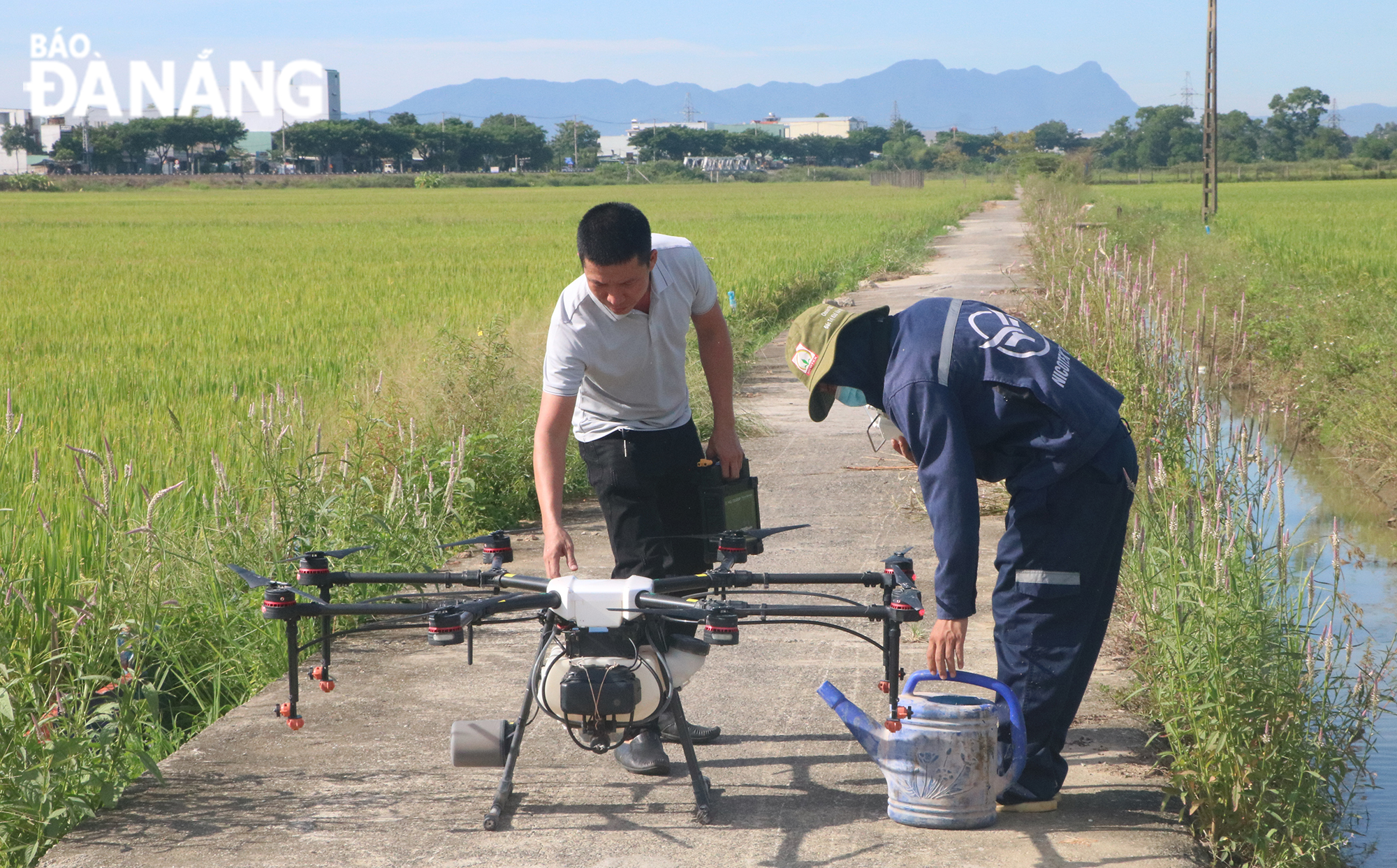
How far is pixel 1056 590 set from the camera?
126 inches

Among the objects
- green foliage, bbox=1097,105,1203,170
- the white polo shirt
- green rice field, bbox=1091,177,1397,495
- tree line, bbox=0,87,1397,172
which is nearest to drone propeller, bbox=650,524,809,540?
the white polo shirt

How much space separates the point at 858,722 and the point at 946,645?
0.44 m

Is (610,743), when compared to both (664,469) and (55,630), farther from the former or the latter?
(55,630)

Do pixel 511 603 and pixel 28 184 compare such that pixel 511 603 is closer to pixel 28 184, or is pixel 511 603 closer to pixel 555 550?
pixel 555 550

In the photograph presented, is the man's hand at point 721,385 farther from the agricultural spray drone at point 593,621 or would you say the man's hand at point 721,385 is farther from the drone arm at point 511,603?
the drone arm at point 511,603

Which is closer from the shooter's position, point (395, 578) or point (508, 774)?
point (395, 578)

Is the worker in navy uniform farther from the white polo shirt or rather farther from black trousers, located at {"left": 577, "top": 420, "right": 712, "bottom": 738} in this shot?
black trousers, located at {"left": 577, "top": 420, "right": 712, "bottom": 738}

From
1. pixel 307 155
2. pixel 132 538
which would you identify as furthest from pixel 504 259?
pixel 307 155

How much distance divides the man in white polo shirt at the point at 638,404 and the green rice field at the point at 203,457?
4.25 ft

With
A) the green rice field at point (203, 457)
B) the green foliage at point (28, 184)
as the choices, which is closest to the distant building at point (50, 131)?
the green foliage at point (28, 184)

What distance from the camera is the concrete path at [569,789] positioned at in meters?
3.20

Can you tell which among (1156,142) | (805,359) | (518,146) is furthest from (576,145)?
(805,359)

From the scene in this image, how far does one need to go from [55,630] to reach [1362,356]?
373 inches

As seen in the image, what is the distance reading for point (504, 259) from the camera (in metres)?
23.3
